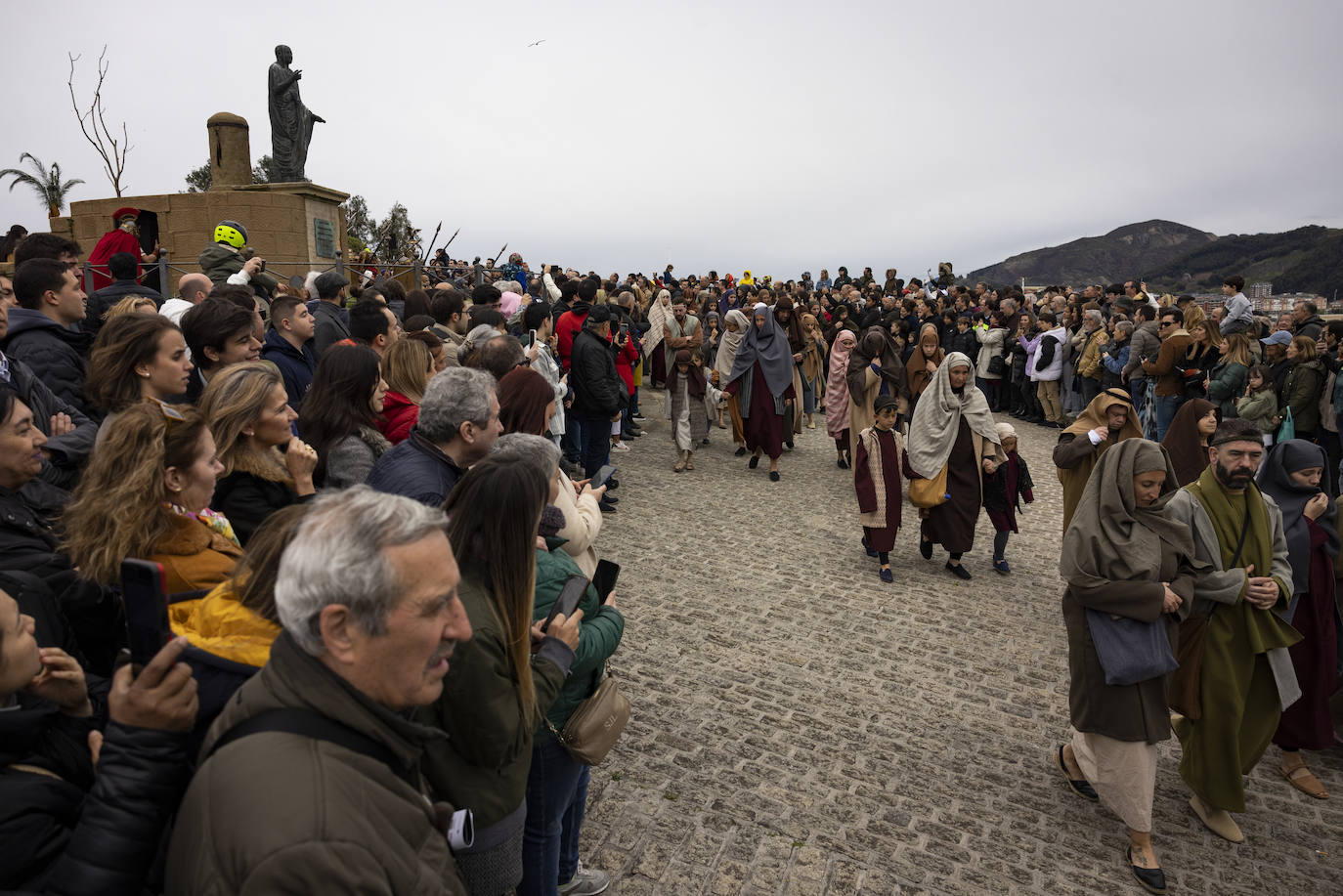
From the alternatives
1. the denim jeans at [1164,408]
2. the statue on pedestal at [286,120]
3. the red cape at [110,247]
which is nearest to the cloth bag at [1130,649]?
the denim jeans at [1164,408]

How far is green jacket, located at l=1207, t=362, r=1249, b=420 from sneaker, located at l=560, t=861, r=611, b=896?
9.65 metres

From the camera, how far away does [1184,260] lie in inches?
1565

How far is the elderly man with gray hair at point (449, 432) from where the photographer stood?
11.1 feet

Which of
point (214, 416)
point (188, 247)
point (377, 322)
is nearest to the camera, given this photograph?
point (214, 416)

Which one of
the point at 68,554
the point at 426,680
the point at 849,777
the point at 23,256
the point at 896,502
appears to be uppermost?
the point at 23,256

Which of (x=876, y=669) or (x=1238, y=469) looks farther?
(x=876, y=669)

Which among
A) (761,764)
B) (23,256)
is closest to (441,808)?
(761,764)

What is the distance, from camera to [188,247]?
14602 mm

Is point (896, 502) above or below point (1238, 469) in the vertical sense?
below

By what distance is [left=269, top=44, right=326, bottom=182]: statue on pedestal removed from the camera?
566 inches

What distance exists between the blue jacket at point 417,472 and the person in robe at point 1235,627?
144 inches

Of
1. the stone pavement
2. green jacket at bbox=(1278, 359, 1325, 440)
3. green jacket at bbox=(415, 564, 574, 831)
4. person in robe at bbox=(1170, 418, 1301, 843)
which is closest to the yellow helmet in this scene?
the stone pavement

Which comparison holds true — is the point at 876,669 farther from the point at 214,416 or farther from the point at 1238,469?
the point at 214,416

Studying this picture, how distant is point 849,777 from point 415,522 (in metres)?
3.63
